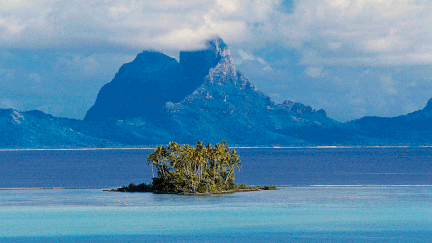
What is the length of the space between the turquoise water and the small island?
4.74 m

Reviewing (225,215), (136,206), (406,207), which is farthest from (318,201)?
(136,206)

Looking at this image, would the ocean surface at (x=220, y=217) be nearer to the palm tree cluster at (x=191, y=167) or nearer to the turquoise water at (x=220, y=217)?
the turquoise water at (x=220, y=217)

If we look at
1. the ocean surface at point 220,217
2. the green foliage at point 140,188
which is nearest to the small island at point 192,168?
the green foliage at point 140,188

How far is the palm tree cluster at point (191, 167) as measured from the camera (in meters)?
143

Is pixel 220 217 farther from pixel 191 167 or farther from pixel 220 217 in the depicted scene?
pixel 191 167

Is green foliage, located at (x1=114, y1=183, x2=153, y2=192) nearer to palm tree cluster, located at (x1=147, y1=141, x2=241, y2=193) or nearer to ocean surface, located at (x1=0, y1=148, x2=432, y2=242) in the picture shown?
palm tree cluster, located at (x1=147, y1=141, x2=241, y2=193)

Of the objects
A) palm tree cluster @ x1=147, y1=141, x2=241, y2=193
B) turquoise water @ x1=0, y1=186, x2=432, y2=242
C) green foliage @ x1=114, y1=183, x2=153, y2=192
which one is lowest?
turquoise water @ x1=0, y1=186, x2=432, y2=242

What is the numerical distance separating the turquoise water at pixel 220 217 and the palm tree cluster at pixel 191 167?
4.71 meters

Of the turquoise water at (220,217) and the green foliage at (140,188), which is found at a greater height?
the green foliage at (140,188)

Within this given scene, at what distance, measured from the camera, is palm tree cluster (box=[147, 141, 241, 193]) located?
→ 143m

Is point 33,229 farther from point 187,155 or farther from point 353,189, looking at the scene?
point 353,189

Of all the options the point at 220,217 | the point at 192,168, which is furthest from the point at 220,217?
the point at 192,168

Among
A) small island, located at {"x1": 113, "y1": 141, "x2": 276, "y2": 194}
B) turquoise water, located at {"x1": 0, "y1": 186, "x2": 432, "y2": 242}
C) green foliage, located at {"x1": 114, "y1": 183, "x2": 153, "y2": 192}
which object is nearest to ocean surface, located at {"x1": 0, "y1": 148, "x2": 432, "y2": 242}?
turquoise water, located at {"x1": 0, "y1": 186, "x2": 432, "y2": 242}

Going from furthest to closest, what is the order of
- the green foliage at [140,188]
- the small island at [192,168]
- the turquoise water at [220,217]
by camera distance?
the green foliage at [140,188] < the small island at [192,168] < the turquoise water at [220,217]
